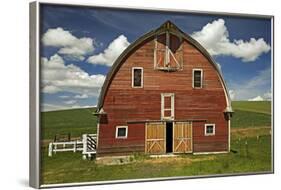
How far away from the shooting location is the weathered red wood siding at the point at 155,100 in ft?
23.1

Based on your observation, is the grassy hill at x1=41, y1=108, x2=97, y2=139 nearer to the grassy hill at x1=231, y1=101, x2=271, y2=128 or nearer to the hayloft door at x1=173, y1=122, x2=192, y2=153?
the hayloft door at x1=173, y1=122, x2=192, y2=153

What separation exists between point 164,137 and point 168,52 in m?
0.88

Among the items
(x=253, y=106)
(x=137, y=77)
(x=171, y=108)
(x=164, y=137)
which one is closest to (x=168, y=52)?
(x=137, y=77)

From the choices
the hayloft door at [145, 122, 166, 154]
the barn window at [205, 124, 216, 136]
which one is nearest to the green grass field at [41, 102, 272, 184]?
the hayloft door at [145, 122, 166, 154]

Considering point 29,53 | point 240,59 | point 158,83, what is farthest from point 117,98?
point 240,59

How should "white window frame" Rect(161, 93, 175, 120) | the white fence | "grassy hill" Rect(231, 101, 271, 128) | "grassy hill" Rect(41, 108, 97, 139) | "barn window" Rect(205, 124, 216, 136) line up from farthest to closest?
"grassy hill" Rect(231, 101, 271, 128)
"barn window" Rect(205, 124, 216, 136)
"white window frame" Rect(161, 93, 175, 120)
the white fence
"grassy hill" Rect(41, 108, 97, 139)

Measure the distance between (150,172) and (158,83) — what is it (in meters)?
0.91

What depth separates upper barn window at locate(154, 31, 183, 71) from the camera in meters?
7.23

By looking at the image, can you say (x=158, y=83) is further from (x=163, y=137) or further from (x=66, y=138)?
(x=66, y=138)

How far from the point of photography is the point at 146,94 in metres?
7.21

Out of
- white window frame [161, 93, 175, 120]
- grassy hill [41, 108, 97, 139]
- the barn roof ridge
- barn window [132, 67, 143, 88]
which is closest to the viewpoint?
grassy hill [41, 108, 97, 139]

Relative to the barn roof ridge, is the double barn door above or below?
below

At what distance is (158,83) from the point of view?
7254mm

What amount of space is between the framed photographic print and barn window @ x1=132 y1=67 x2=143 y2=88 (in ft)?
0.04
